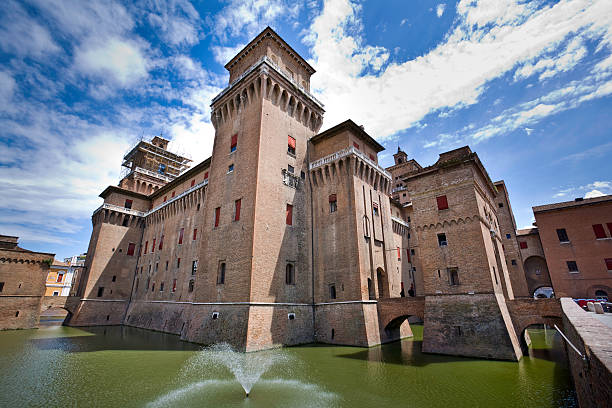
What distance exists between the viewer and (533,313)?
15.4m

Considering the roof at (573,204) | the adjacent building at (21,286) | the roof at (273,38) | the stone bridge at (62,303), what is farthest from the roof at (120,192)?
the roof at (573,204)

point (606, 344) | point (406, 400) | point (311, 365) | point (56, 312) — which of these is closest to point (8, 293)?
point (56, 312)

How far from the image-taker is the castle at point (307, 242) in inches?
668

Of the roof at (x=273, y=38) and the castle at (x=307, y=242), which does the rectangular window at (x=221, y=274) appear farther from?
the roof at (x=273, y=38)

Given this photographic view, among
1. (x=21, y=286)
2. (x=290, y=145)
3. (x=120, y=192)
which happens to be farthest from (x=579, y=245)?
(x=21, y=286)

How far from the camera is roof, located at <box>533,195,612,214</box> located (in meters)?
29.3

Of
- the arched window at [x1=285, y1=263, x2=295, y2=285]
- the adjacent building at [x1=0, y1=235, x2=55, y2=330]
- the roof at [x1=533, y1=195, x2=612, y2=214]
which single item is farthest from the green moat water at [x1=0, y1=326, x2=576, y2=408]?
the roof at [x1=533, y1=195, x2=612, y2=214]

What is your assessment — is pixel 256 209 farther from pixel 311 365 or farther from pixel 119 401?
pixel 119 401

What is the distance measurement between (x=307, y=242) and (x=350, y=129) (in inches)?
413

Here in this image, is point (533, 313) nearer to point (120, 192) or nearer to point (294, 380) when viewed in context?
point (294, 380)

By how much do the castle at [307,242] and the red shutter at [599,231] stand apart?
26.4ft

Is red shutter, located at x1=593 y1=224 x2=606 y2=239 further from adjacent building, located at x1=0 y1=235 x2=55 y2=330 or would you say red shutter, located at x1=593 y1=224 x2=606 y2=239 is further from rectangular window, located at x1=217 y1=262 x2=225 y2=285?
adjacent building, located at x1=0 y1=235 x2=55 y2=330

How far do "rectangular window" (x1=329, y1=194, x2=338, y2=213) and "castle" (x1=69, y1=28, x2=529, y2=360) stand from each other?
0.09m

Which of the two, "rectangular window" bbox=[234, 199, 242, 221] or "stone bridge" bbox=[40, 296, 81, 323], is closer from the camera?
"rectangular window" bbox=[234, 199, 242, 221]
